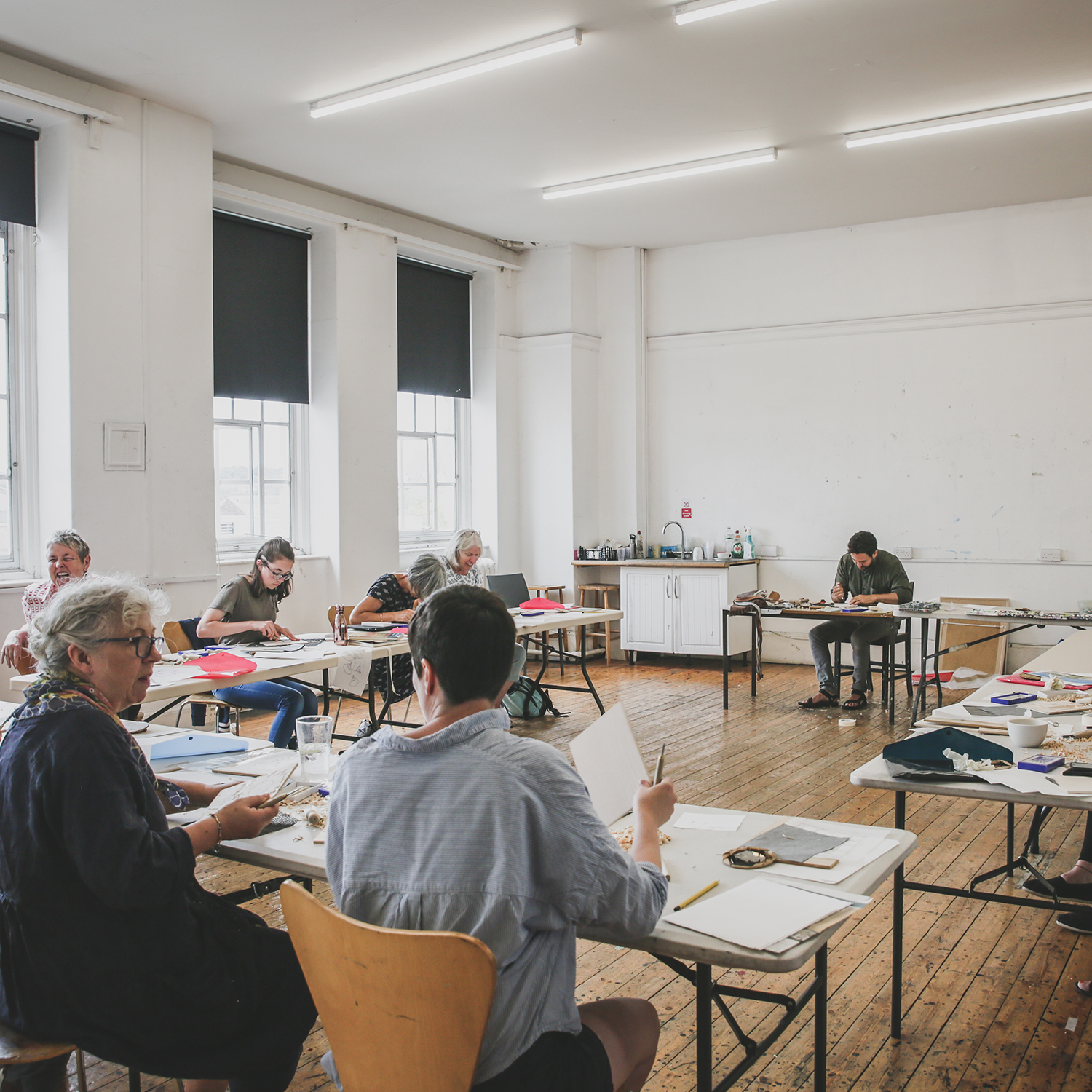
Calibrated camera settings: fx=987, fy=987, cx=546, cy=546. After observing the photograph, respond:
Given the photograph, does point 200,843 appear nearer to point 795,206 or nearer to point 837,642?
point 837,642

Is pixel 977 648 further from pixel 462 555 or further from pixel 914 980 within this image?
pixel 914 980

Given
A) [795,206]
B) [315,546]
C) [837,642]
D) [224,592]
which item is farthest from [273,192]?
[837,642]

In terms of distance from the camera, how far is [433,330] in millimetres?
8297

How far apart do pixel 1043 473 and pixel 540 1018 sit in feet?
23.4

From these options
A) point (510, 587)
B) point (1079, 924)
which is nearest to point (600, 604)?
point (510, 587)

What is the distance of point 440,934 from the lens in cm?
129

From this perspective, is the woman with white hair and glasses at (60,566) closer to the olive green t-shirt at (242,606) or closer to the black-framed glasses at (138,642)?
the olive green t-shirt at (242,606)

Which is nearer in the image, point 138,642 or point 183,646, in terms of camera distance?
point 138,642

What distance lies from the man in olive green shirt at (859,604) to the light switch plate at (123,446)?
4422mm

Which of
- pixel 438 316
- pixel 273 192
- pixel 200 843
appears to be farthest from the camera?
pixel 438 316

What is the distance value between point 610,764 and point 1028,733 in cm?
126

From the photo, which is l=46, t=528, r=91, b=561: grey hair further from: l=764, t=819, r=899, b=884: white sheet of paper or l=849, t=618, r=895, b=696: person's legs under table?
l=849, t=618, r=895, b=696: person's legs under table

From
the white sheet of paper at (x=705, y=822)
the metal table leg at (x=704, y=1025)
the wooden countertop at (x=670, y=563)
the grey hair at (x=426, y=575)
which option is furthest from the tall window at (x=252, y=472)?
the metal table leg at (x=704, y=1025)

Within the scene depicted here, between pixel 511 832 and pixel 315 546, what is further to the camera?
pixel 315 546
